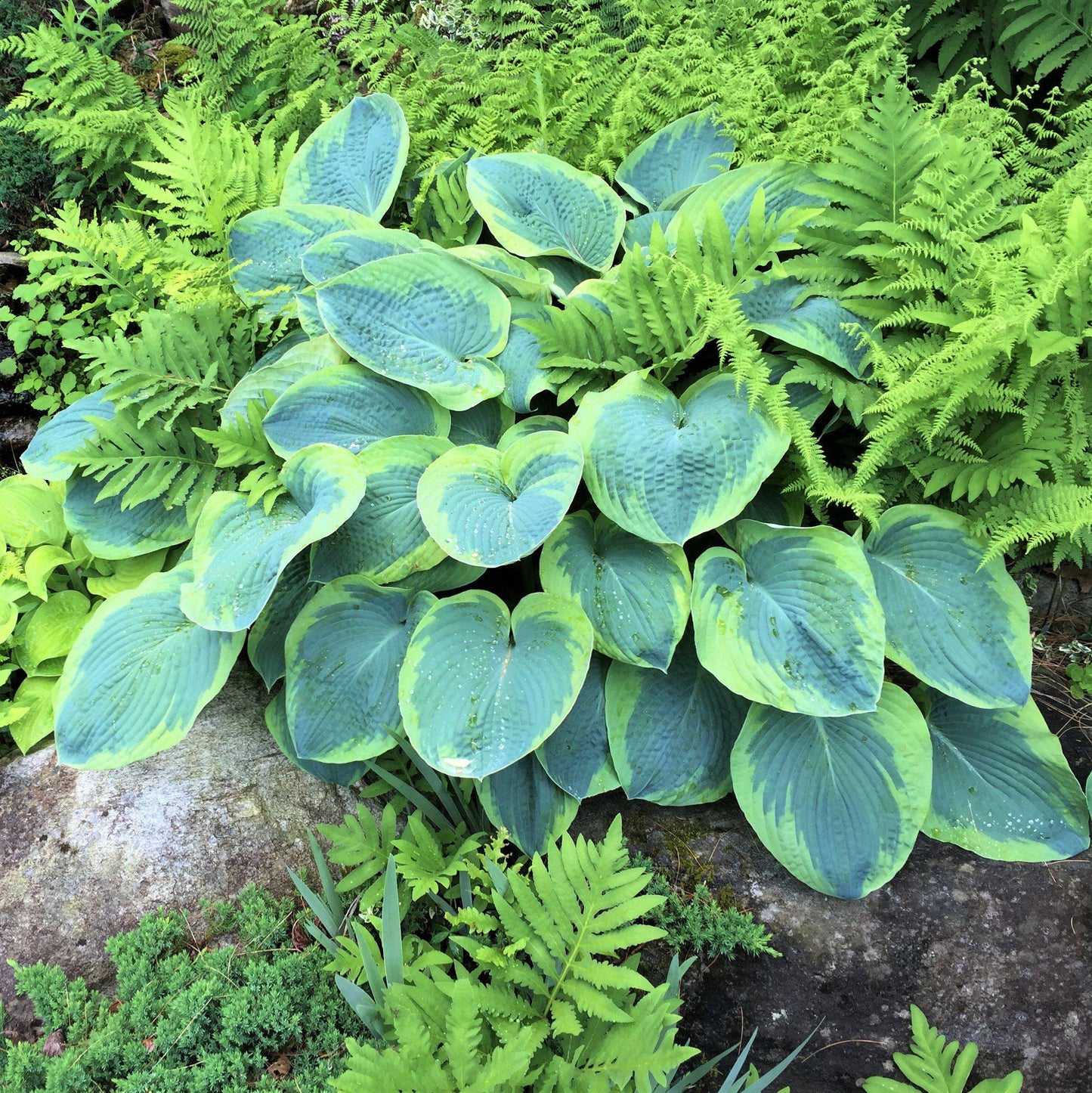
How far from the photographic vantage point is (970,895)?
2086 mm

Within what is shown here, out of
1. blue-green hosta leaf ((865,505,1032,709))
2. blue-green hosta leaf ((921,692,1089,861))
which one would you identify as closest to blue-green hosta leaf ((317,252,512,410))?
blue-green hosta leaf ((865,505,1032,709))

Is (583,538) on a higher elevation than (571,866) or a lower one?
higher

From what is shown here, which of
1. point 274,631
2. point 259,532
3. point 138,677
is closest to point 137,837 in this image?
point 138,677

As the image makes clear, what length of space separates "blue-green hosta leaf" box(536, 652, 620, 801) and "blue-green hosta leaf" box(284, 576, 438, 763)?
0.43 metres

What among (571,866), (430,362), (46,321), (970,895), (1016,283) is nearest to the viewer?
(571,866)

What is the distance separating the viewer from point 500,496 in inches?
82.4

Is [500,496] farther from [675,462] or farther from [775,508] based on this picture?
[775,508]

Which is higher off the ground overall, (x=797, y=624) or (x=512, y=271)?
(x=512, y=271)

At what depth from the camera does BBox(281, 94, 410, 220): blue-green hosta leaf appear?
284cm

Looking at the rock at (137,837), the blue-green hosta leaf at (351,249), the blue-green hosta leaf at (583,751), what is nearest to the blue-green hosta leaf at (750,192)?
the blue-green hosta leaf at (351,249)

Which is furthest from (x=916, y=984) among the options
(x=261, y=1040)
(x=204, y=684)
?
(x=204, y=684)

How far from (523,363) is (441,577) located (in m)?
0.68

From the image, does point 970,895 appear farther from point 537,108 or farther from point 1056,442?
point 537,108

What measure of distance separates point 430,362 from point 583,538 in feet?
2.17
